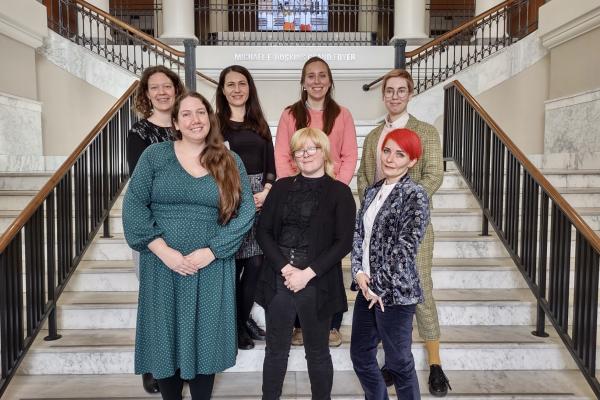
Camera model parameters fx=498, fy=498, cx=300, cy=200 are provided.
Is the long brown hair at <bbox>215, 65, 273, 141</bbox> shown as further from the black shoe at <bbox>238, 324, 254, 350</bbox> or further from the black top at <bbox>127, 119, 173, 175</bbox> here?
the black shoe at <bbox>238, 324, 254, 350</bbox>

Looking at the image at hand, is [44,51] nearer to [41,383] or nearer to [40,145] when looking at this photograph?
[40,145]

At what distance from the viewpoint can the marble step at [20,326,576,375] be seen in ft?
9.39

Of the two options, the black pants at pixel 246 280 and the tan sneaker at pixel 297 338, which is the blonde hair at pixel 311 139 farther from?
the tan sneaker at pixel 297 338

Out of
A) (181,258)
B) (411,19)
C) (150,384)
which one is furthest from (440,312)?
(411,19)

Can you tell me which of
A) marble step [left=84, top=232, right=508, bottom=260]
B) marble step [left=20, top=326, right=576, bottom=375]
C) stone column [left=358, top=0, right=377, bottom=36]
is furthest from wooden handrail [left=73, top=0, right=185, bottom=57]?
stone column [left=358, top=0, right=377, bottom=36]

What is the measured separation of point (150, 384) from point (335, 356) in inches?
40.3

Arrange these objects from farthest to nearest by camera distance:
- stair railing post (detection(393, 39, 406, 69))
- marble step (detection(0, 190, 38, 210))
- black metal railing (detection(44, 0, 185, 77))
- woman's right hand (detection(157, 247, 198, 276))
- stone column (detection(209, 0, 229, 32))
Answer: stone column (detection(209, 0, 229, 32))
black metal railing (detection(44, 0, 185, 77))
stair railing post (detection(393, 39, 406, 69))
marble step (detection(0, 190, 38, 210))
woman's right hand (detection(157, 247, 198, 276))

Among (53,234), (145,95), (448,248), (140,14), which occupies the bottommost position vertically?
(448,248)

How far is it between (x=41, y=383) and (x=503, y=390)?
2.52 metres

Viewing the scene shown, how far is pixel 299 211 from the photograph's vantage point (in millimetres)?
2119

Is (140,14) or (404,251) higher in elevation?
(140,14)

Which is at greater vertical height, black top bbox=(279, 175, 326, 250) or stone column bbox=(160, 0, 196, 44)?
stone column bbox=(160, 0, 196, 44)

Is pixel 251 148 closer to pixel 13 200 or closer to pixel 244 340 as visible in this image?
pixel 244 340

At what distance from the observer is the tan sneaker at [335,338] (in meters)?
2.86
